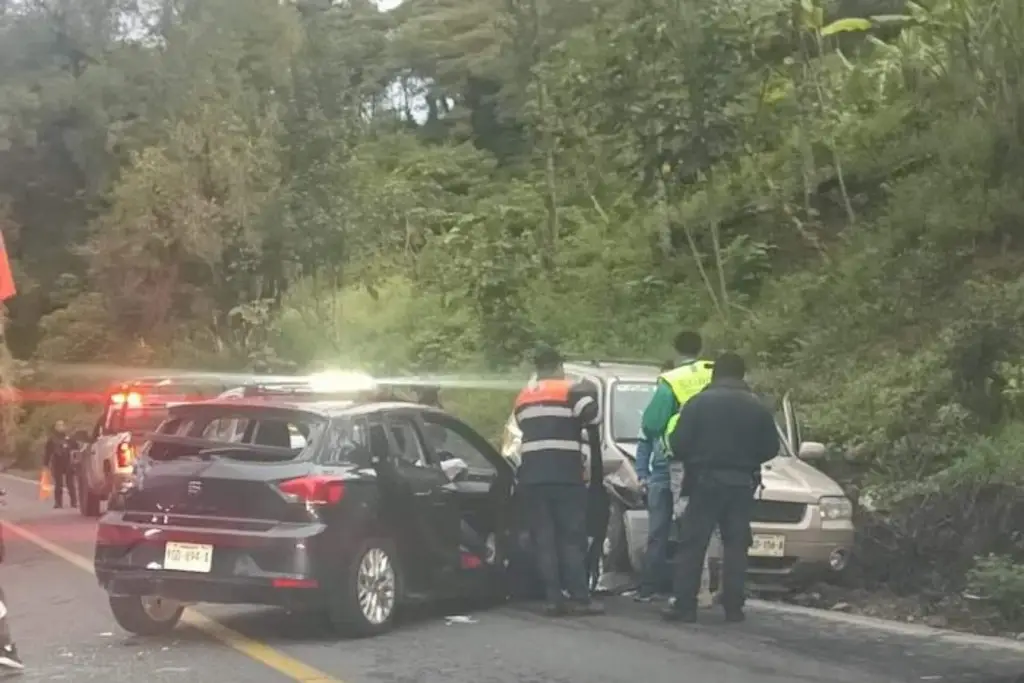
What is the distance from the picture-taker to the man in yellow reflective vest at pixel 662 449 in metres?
11.9

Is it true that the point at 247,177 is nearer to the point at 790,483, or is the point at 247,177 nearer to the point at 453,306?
the point at 453,306

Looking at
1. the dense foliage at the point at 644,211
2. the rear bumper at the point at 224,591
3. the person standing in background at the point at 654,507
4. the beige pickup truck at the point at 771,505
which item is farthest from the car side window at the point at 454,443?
the dense foliage at the point at 644,211

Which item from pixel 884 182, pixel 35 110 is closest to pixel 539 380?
pixel 884 182

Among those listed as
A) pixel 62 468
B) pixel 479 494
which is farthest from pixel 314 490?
pixel 62 468

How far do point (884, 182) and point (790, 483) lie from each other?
9394mm

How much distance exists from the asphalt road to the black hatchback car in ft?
1.09

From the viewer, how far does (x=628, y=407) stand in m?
14.1

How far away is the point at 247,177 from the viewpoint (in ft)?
107

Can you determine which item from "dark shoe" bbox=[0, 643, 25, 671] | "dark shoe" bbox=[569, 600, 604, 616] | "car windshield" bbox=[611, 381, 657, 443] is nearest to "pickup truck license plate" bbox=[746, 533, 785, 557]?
"dark shoe" bbox=[569, 600, 604, 616]

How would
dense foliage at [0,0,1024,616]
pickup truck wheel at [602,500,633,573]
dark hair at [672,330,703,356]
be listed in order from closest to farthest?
dark hair at [672,330,703,356]
pickup truck wheel at [602,500,633,573]
dense foliage at [0,0,1024,616]

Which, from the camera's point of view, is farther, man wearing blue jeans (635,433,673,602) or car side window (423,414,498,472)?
man wearing blue jeans (635,433,673,602)

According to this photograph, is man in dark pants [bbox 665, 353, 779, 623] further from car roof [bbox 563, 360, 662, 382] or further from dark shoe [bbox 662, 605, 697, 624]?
car roof [bbox 563, 360, 662, 382]

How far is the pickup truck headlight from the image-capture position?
1252 cm

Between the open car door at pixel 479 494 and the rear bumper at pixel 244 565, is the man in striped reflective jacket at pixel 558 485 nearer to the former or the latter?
the open car door at pixel 479 494
